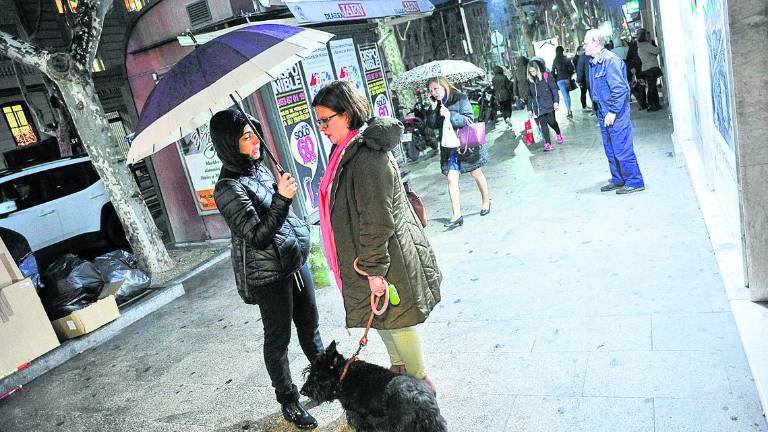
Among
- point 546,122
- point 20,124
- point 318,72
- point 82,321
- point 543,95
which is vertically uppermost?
point 20,124

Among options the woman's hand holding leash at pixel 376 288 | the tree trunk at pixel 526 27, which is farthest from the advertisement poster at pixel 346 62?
the tree trunk at pixel 526 27

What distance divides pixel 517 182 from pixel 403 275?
5.58 metres

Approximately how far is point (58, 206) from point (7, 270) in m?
4.74

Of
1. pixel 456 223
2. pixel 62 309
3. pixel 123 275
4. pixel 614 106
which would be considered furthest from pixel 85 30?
pixel 614 106

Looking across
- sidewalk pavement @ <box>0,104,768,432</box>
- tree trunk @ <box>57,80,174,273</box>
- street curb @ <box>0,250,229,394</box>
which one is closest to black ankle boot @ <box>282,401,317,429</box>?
sidewalk pavement @ <box>0,104,768,432</box>

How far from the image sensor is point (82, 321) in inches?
216

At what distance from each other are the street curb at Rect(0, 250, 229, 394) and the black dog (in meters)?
3.65

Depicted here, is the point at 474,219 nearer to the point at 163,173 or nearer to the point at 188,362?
the point at 188,362

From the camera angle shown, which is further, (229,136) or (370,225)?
(229,136)

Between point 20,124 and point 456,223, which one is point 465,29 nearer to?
point 456,223

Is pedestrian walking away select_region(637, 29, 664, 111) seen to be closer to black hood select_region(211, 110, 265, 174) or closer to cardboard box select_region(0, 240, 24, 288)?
black hood select_region(211, 110, 265, 174)

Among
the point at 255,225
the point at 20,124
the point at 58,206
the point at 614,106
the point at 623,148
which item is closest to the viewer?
the point at 255,225

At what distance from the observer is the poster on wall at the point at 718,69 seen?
322 cm

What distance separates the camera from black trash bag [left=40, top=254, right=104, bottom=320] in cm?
546
